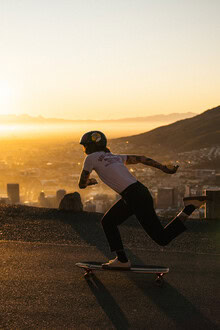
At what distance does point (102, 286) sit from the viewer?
16.6ft

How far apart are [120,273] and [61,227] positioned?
11.2ft

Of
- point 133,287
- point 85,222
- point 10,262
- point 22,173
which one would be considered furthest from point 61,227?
point 22,173

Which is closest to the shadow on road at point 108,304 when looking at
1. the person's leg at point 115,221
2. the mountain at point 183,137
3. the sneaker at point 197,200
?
the person's leg at point 115,221

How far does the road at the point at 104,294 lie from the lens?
4121 mm

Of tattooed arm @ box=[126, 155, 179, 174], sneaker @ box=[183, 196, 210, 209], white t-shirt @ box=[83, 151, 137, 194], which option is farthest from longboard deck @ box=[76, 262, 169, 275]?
tattooed arm @ box=[126, 155, 179, 174]

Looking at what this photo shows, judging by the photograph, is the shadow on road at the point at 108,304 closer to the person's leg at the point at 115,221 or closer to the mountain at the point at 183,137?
the person's leg at the point at 115,221

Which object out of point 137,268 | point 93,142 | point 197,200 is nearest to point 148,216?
point 197,200

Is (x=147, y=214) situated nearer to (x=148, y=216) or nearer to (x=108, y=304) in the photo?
(x=148, y=216)

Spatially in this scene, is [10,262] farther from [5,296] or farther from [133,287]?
[133,287]

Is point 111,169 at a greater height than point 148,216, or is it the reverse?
point 111,169

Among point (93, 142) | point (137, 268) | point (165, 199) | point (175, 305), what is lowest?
point (165, 199)

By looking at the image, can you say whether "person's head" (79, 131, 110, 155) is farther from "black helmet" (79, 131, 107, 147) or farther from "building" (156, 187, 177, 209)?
"building" (156, 187, 177, 209)

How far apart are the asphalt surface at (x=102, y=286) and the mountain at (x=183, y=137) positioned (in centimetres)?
11975

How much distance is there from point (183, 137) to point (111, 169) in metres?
152
